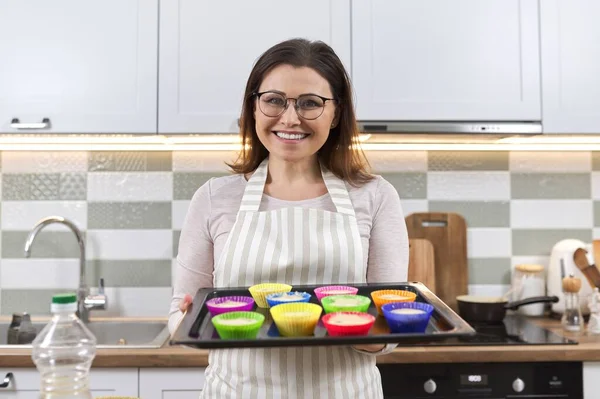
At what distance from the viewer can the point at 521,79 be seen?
212cm

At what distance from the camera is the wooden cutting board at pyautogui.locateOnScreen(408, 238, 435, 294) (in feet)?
7.70

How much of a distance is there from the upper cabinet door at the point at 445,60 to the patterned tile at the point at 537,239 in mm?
586

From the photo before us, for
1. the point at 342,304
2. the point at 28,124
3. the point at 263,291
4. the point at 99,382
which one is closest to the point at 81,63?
the point at 28,124

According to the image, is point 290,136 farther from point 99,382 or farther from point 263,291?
point 99,382

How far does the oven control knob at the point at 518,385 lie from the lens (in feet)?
6.07

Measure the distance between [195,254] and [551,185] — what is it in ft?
5.43

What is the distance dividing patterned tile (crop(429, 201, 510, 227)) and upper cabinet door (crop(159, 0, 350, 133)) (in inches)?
30.3

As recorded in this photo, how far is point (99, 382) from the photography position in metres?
1.85

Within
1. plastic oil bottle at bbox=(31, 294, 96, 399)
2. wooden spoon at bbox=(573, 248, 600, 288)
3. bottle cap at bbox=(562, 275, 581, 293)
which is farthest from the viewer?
wooden spoon at bbox=(573, 248, 600, 288)

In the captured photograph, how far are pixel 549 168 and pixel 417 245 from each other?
660 mm

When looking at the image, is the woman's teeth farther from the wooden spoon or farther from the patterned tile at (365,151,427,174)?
the wooden spoon

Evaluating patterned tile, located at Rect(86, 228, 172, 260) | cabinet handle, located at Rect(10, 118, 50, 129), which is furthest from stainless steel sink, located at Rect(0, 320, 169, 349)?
cabinet handle, located at Rect(10, 118, 50, 129)

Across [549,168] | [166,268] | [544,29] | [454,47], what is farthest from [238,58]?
[549,168]

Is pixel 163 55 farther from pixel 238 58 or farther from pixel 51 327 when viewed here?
pixel 51 327
